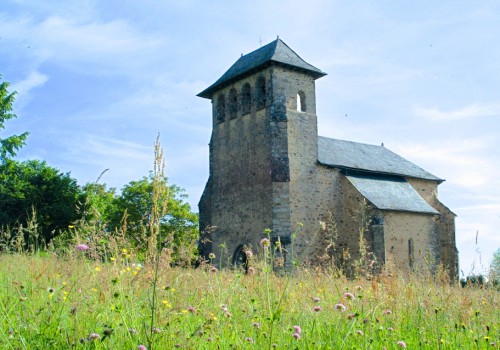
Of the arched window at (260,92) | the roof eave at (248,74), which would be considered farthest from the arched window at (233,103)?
the arched window at (260,92)

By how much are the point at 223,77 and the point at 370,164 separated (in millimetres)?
9429

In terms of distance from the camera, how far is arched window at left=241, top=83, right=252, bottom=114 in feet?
89.3

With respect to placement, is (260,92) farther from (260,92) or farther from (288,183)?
(288,183)

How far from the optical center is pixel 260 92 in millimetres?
26719

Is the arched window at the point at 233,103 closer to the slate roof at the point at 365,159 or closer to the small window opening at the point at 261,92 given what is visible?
the small window opening at the point at 261,92

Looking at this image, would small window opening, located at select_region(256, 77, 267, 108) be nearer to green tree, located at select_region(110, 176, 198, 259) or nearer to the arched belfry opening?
the arched belfry opening

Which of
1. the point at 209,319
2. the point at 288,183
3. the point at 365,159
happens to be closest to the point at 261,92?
the point at 288,183

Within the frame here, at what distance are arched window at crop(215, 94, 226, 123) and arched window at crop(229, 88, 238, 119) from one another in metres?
0.63

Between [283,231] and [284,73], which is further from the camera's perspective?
[284,73]

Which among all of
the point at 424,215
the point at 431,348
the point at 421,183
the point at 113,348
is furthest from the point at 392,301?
the point at 421,183

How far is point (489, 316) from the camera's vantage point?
6340 millimetres

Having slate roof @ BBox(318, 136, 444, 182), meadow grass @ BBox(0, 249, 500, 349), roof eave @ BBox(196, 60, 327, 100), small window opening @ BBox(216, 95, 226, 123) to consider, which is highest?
roof eave @ BBox(196, 60, 327, 100)

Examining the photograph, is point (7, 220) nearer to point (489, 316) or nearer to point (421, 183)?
point (421, 183)

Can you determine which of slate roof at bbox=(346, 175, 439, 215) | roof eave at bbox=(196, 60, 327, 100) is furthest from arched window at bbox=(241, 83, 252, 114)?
slate roof at bbox=(346, 175, 439, 215)
